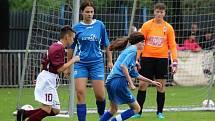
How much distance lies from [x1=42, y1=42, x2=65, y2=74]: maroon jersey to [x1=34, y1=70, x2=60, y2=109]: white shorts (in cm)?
11

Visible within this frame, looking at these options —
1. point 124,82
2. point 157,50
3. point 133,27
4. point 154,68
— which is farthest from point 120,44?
point 133,27

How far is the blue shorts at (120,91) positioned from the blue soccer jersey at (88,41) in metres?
0.79

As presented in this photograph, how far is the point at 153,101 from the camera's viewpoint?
56.3ft

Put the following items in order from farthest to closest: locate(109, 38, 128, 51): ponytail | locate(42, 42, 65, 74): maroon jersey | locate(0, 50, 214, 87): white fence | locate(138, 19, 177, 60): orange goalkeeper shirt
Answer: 1. locate(0, 50, 214, 87): white fence
2. locate(138, 19, 177, 60): orange goalkeeper shirt
3. locate(109, 38, 128, 51): ponytail
4. locate(42, 42, 65, 74): maroon jersey

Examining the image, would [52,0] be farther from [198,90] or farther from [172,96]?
[198,90]

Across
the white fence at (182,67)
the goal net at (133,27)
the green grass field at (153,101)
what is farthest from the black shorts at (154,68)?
the white fence at (182,67)

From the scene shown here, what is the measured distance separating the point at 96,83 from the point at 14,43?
1712cm

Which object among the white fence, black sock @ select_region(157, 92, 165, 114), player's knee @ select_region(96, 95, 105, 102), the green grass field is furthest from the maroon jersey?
the white fence

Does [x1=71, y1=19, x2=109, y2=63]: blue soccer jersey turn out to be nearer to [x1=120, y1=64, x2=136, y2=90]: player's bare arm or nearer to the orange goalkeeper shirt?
[x1=120, y1=64, x2=136, y2=90]: player's bare arm

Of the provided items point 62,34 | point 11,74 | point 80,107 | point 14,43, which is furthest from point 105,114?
point 14,43

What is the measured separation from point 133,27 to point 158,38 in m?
2.84

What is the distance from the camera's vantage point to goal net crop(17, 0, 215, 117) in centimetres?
1459

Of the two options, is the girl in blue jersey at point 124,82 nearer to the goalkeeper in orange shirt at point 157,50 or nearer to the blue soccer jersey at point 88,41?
the blue soccer jersey at point 88,41

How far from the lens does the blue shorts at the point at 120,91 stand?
10.8m
